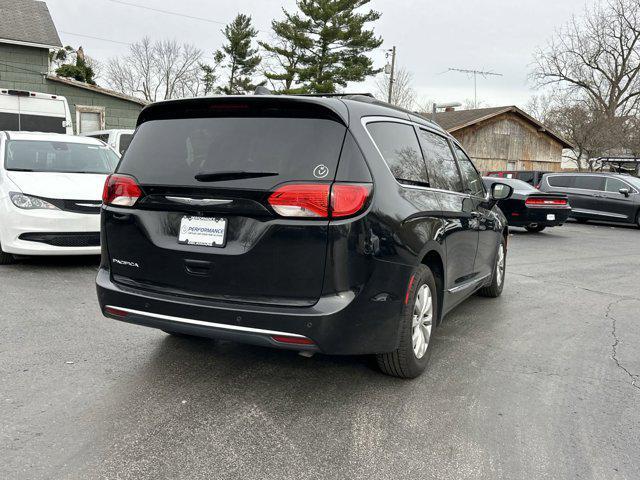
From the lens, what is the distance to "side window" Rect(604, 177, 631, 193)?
17.3m

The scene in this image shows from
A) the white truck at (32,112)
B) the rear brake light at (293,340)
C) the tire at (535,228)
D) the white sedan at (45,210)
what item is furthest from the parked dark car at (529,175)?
the rear brake light at (293,340)

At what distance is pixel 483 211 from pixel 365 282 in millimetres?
2612

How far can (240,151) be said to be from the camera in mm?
3135

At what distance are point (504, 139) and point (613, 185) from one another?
51.9 ft

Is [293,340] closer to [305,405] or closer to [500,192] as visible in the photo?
[305,405]

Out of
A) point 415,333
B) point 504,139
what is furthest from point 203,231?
point 504,139

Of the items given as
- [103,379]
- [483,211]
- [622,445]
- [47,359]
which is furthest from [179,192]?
[483,211]

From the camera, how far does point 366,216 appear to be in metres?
2.98

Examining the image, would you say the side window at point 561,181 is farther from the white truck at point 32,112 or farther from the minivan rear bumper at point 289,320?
the minivan rear bumper at point 289,320

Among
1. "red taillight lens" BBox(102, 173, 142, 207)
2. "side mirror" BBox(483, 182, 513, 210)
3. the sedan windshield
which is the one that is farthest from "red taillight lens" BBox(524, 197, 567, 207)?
"red taillight lens" BBox(102, 173, 142, 207)

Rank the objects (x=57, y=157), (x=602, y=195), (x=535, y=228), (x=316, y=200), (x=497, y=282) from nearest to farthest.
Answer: (x=316, y=200) → (x=497, y=282) → (x=57, y=157) → (x=535, y=228) → (x=602, y=195)

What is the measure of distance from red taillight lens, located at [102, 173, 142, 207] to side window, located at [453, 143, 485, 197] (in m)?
2.88

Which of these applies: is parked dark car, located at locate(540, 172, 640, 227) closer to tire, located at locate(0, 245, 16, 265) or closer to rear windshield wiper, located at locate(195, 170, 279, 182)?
tire, located at locate(0, 245, 16, 265)

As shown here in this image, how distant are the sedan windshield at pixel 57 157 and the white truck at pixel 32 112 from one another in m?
6.12
